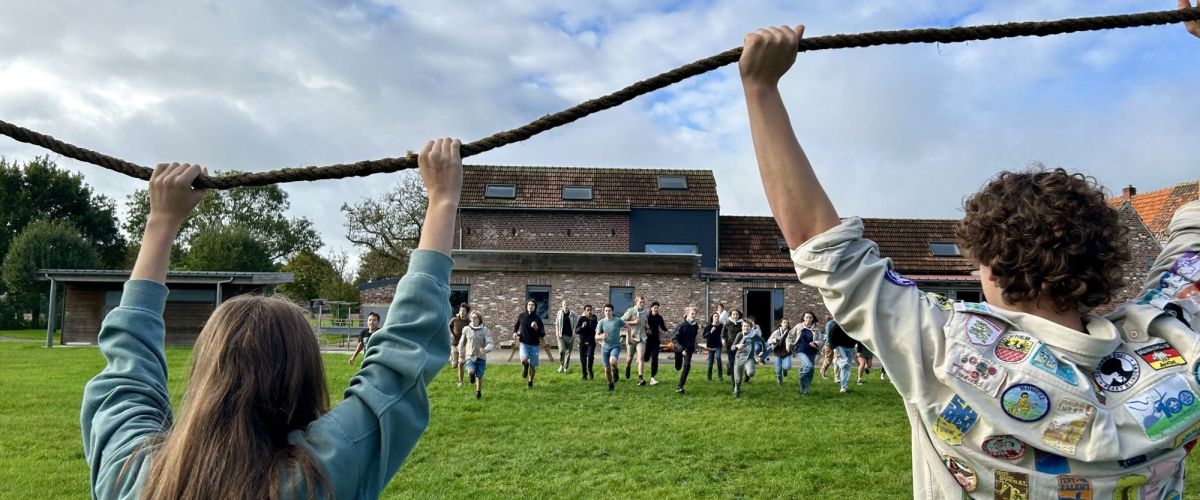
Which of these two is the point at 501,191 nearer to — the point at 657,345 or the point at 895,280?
the point at 657,345

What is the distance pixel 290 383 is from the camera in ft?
4.59

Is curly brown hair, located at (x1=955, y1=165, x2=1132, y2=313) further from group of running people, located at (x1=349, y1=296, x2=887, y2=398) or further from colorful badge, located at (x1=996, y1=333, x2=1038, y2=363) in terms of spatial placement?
group of running people, located at (x1=349, y1=296, x2=887, y2=398)

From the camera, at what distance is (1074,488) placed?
127 cm

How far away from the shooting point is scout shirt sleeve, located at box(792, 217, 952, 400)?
1.25 m

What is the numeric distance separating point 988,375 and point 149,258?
67.1 inches

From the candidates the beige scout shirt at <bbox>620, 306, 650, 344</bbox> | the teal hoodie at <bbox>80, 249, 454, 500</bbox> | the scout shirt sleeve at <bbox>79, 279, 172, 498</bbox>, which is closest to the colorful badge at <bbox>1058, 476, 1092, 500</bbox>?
the teal hoodie at <bbox>80, 249, 454, 500</bbox>

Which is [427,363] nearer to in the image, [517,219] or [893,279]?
[893,279]

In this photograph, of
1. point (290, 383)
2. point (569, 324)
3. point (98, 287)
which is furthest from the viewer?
point (98, 287)

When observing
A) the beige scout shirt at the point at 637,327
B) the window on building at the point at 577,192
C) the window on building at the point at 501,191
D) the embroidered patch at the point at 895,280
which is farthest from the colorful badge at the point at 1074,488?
the window on building at the point at 501,191

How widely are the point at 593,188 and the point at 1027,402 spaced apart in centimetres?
2966

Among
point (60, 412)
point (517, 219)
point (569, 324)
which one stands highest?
point (517, 219)

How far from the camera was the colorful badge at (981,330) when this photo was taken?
49.3 inches

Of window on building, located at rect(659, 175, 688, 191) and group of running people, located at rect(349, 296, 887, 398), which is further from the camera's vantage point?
window on building, located at rect(659, 175, 688, 191)

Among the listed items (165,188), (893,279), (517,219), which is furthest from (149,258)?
(517,219)
